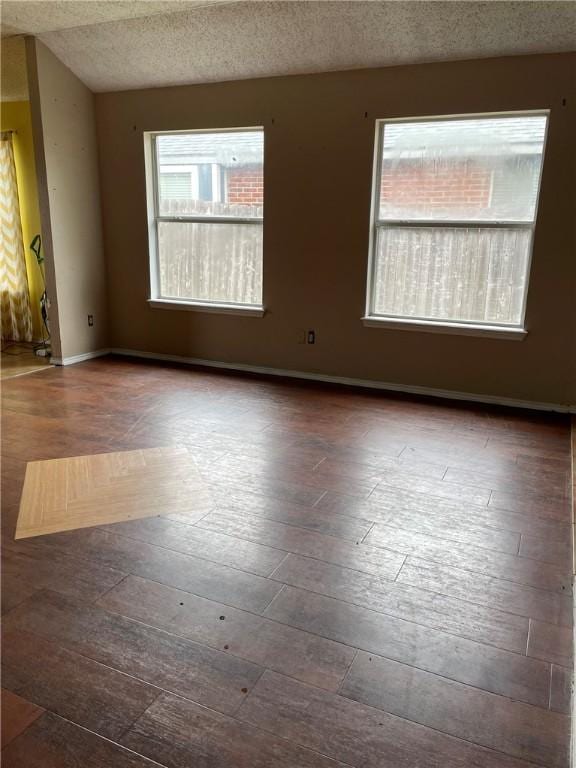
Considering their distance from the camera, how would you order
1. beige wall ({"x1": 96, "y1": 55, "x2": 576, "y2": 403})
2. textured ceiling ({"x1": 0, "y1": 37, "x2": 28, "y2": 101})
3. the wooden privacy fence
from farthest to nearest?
the wooden privacy fence → textured ceiling ({"x1": 0, "y1": 37, "x2": 28, "y2": 101}) → beige wall ({"x1": 96, "y1": 55, "x2": 576, "y2": 403})

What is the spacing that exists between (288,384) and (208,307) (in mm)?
1093

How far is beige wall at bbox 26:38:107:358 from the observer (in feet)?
15.3

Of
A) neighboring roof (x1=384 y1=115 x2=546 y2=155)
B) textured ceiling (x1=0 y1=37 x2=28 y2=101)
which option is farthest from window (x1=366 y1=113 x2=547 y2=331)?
textured ceiling (x1=0 y1=37 x2=28 y2=101)

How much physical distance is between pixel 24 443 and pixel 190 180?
281 centimetres

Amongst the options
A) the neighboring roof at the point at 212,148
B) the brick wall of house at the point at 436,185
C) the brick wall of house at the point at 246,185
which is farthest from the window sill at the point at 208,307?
the brick wall of house at the point at 436,185

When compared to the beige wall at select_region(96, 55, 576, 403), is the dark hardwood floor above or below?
below

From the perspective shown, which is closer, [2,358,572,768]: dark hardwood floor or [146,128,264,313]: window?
[2,358,572,768]: dark hardwood floor

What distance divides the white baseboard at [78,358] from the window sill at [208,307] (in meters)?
0.72

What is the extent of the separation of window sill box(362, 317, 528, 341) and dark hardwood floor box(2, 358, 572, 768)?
3.03ft

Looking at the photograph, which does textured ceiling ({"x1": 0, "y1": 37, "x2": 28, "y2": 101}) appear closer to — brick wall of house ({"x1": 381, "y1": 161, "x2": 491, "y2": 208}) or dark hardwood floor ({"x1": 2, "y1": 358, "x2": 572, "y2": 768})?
brick wall of house ({"x1": 381, "y1": 161, "x2": 491, "y2": 208})

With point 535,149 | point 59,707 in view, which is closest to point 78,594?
point 59,707

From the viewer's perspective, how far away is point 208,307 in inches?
201

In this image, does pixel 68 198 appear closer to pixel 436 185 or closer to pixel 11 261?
pixel 11 261

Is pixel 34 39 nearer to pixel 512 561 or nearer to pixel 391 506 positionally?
pixel 391 506
